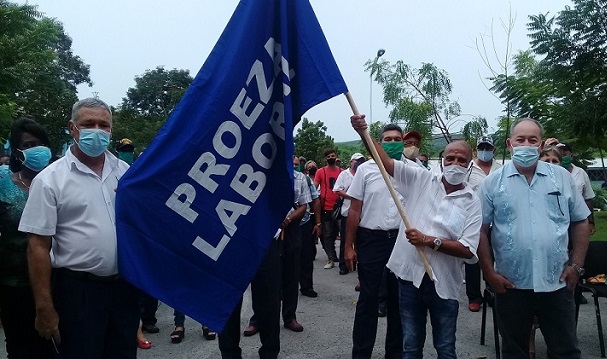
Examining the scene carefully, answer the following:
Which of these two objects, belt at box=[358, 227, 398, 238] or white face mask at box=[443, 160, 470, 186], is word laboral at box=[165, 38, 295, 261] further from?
belt at box=[358, 227, 398, 238]

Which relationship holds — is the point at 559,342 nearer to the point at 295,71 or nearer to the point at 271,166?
the point at 271,166

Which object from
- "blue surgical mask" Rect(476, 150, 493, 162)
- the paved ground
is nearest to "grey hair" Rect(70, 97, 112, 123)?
the paved ground

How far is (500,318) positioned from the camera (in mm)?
3787

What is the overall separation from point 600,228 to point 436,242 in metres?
16.1

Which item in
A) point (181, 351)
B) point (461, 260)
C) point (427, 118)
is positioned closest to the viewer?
point (461, 260)

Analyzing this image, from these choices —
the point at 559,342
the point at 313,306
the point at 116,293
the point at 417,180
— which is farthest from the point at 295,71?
the point at 313,306

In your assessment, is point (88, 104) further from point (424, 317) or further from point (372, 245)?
point (372, 245)

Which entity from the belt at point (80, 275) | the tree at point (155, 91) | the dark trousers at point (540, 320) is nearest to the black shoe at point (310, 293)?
the dark trousers at point (540, 320)

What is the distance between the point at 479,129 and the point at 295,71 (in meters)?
12.9

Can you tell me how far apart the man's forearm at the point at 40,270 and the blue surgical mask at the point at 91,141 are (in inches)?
21.7

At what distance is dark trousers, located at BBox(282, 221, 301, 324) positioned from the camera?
21.4 feet

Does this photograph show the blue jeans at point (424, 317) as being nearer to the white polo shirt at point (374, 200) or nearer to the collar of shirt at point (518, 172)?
the collar of shirt at point (518, 172)

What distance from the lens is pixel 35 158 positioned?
372cm

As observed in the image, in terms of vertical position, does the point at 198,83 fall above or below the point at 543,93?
below
